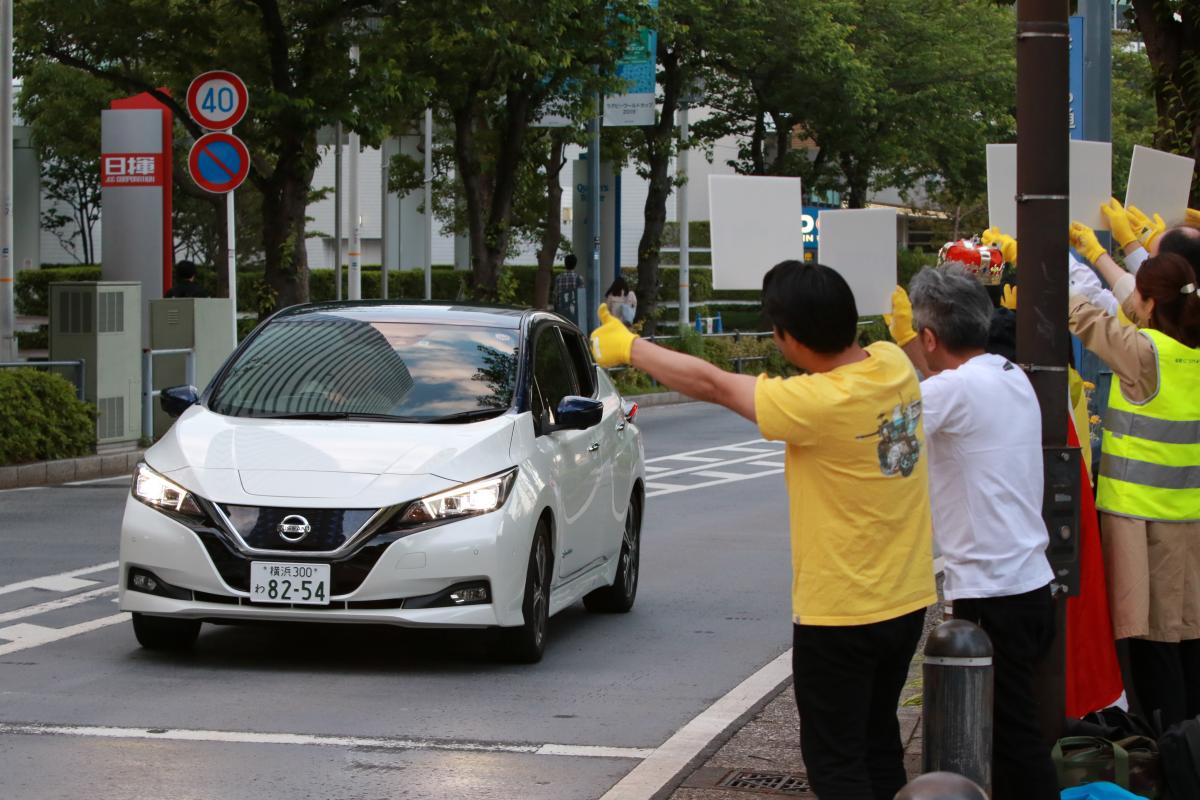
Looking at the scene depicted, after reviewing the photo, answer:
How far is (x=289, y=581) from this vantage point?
8.09 metres

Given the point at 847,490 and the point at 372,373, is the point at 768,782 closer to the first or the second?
the point at 847,490

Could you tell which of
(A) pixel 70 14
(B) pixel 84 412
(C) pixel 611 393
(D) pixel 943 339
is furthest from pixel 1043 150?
(A) pixel 70 14

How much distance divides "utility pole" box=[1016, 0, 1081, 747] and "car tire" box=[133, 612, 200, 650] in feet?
14.7

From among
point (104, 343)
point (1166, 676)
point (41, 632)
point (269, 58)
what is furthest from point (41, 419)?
point (1166, 676)

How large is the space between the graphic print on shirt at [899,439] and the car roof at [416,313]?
5.07 m

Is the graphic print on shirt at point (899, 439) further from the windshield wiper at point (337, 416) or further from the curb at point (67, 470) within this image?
the curb at point (67, 470)

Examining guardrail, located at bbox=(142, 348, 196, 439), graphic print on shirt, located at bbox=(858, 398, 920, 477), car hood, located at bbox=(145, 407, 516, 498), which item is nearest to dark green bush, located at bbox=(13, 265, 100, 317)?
guardrail, located at bbox=(142, 348, 196, 439)

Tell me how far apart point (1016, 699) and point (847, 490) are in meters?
1.02

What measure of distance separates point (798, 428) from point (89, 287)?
1433cm

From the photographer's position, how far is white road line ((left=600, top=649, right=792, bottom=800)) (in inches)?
254

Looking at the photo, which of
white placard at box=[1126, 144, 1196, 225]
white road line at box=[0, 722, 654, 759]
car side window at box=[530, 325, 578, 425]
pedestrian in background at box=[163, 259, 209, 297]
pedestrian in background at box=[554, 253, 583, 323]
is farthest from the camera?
pedestrian in background at box=[554, 253, 583, 323]

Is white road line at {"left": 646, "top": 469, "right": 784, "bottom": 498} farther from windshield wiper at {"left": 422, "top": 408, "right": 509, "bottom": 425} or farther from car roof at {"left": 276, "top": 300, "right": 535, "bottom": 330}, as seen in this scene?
windshield wiper at {"left": 422, "top": 408, "right": 509, "bottom": 425}

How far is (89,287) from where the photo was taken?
17.8 m

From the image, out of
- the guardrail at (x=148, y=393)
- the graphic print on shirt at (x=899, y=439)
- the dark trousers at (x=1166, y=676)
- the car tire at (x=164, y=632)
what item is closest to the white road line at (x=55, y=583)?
the car tire at (x=164, y=632)
